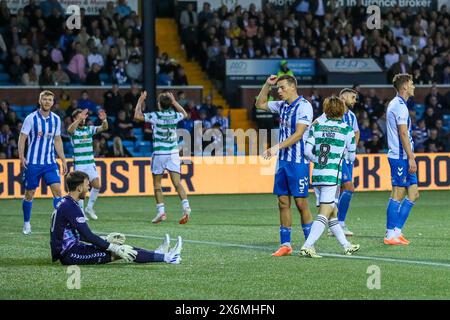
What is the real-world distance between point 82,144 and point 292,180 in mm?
7910

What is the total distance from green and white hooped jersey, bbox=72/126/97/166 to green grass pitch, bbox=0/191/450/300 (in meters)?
1.15

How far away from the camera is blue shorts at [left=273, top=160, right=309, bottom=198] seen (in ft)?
43.8

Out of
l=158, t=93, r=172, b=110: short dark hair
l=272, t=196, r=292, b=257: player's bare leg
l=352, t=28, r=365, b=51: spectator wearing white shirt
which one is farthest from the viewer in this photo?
l=352, t=28, r=365, b=51: spectator wearing white shirt

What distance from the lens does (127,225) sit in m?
18.3

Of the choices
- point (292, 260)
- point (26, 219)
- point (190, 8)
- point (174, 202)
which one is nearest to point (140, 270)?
point (292, 260)

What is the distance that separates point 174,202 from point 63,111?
213 inches

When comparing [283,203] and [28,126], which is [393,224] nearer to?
[283,203]

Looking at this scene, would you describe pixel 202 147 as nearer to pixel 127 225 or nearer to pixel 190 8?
pixel 190 8

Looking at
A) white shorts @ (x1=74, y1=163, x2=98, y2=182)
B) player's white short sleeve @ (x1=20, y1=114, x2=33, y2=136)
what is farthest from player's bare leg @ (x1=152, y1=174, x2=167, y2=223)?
player's white short sleeve @ (x1=20, y1=114, x2=33, y2=136)

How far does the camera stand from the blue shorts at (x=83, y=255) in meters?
12.3

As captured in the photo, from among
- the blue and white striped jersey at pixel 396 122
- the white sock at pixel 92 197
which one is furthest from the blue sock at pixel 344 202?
the white sock at pixel 92 197

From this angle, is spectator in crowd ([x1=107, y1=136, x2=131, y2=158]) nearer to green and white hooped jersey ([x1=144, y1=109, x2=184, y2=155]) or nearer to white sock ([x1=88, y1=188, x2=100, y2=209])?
white sock ([x1=88, y1=188, x2=100, y2=209])

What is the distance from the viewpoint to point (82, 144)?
67.3 ft

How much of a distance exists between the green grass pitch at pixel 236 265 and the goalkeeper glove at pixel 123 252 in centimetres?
11
